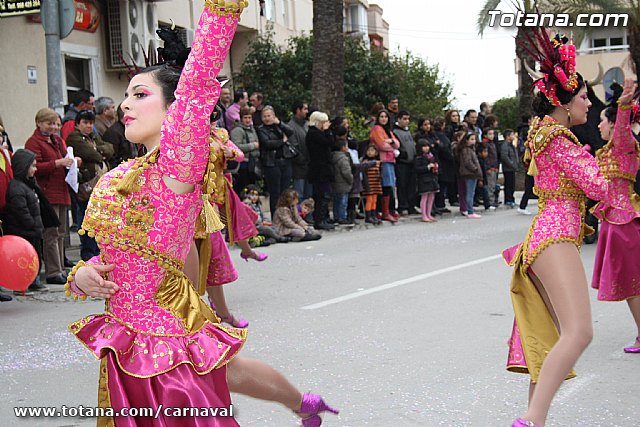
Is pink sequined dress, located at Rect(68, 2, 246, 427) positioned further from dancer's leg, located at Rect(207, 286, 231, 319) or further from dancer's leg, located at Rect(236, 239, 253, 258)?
dancer's leg, located at Rect(236, 239, 253, 258)

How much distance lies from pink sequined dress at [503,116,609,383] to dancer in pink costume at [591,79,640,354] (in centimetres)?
161

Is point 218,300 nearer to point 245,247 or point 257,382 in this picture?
point 245,247

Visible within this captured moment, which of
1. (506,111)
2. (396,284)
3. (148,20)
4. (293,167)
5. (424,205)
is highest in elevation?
(148,20)

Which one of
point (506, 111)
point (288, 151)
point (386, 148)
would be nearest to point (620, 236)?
point (288, 151)

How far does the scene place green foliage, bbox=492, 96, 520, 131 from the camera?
190 ft

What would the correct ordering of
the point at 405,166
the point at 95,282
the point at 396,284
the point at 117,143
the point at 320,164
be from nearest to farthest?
1. the point at 95,282
2. the point at 396,284
3. the point at 117,143
4. the point at 320,164
5. the point at 405,166

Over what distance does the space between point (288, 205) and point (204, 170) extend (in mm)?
10299

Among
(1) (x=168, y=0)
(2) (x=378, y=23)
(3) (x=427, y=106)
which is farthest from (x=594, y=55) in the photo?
(1) (x=168, y=0)

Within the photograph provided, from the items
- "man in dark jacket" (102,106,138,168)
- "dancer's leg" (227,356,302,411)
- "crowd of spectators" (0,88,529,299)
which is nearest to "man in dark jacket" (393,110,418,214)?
"crowd of spectators" (0,88,529,299)

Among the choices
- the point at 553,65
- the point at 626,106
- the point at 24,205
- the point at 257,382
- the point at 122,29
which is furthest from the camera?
the point at 122,29

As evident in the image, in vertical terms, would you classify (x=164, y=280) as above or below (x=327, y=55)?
below

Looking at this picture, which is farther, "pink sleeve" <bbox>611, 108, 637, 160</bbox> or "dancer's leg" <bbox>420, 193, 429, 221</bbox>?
"dancer's leg" <bbox>420, 193, 429, 221</bbox>

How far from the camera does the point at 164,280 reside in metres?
3.03

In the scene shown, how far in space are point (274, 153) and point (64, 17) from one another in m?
4.10
